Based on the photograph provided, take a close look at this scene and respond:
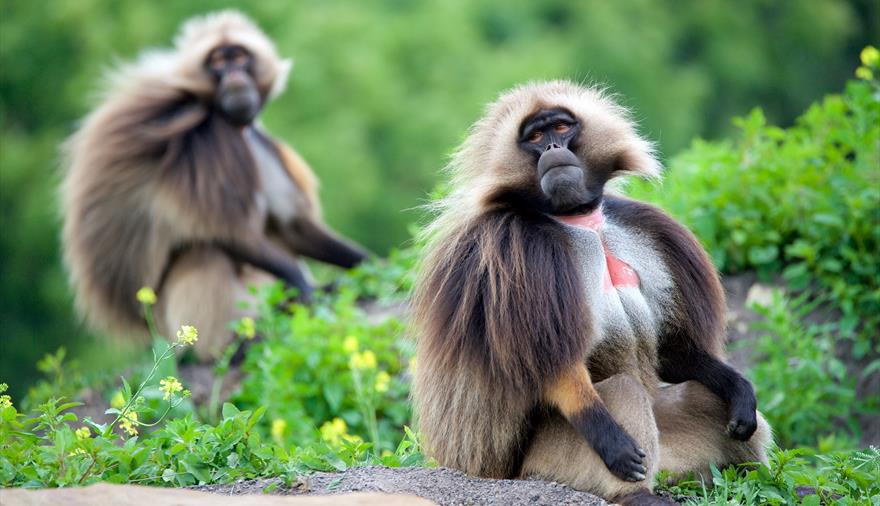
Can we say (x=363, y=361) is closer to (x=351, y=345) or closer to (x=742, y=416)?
(x=351, y=345)

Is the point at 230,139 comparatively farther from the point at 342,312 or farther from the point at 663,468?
the point at 663,468

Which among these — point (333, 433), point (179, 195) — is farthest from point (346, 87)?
point (333, 433)

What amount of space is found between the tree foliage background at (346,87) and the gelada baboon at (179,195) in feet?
18.9

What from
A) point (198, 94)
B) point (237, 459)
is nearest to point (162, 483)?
Result: point (237, 459)

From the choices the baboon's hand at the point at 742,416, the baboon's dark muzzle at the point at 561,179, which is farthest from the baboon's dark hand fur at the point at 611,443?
the baboon's dark muzzle at the point at 561,179

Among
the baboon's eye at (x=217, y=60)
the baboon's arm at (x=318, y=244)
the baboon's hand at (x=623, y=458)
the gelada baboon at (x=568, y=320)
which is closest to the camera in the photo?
the baboon's hand at (x=623, y=458)

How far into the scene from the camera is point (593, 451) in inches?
153

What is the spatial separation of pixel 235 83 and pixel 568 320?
4.48 m

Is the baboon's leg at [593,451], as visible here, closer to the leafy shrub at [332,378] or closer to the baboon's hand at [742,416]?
the baboon's hand at [742,416]

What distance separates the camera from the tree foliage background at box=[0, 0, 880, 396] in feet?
47.0

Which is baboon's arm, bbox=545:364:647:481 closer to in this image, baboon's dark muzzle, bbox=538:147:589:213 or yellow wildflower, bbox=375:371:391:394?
baboon's dark muzzle, bbox=538:147:589:213

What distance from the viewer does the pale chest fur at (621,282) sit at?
407 centimetres

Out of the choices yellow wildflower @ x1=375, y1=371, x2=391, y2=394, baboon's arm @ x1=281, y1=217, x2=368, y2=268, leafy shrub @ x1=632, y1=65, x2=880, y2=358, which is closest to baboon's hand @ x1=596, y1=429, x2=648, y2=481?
yellow wildflower @ x1=375, y1=371, x2=391, y2=394

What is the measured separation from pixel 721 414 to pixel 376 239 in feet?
33.6
